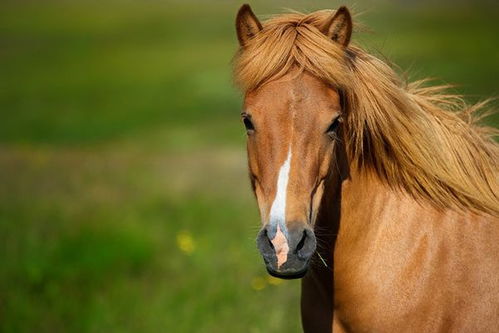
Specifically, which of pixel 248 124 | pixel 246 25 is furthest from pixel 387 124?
pixel 246 25

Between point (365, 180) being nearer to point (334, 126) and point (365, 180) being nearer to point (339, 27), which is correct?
point (334, 126)

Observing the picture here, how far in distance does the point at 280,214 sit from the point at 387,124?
3.21 feet

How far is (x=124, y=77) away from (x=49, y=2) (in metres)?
47.1

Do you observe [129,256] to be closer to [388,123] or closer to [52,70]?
[388,123]

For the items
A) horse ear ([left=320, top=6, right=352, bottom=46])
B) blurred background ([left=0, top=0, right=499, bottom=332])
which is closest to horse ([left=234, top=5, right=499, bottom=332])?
horse ear ([left=320, top=6, right=352, bottom=46])

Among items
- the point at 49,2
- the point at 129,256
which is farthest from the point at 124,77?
the point at 49,2

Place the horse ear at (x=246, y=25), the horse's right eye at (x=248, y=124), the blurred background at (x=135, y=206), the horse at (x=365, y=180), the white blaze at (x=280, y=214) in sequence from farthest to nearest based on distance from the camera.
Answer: the blurred background at (x=135, y=206), the horse ear at (x=246, y=25), the horse's right eye at (x=248, y=124), the horse at (x=365, y=180), the white blaze at (x=280, y=214)

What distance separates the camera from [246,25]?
367 cm

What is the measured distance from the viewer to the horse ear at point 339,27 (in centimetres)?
347

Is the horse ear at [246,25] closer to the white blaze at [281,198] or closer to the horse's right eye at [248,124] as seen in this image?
the horse's right eye at [248,124]

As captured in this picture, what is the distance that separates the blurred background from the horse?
41cm

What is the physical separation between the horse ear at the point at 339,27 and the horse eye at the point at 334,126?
47 centimetres

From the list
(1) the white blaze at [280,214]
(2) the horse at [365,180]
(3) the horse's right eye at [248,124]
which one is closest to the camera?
(1) the white blaze at [280,214]

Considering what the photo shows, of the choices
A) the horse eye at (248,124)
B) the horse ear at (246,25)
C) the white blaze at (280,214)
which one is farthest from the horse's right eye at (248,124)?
the horse ear at (246,25)
